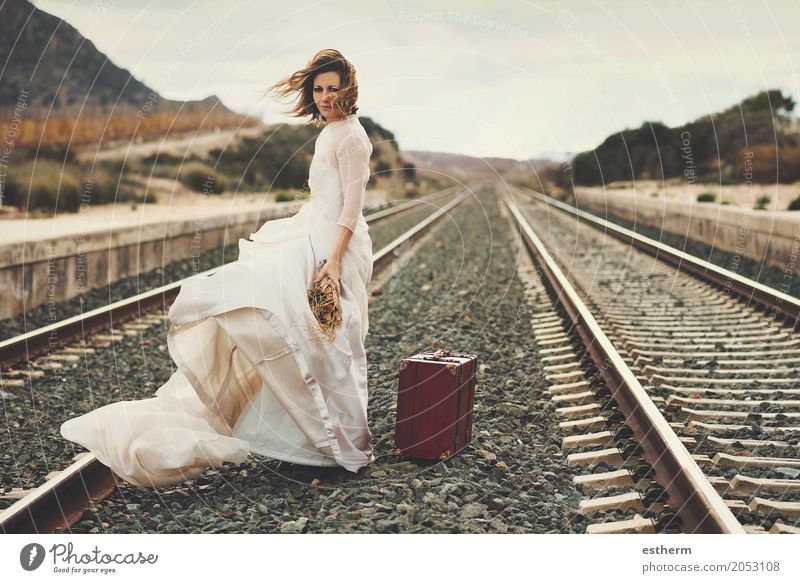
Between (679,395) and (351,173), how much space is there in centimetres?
221

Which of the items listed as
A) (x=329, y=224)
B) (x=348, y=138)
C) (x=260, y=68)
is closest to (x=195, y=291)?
(x=329, y=224)

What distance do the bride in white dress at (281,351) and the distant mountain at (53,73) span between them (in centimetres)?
2077

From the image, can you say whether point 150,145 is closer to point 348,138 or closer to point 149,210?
point 149,210

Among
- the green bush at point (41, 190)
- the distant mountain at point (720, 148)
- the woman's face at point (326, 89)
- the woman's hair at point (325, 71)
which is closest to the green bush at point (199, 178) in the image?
the green bush at point (41, 190)

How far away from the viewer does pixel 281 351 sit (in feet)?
11.3

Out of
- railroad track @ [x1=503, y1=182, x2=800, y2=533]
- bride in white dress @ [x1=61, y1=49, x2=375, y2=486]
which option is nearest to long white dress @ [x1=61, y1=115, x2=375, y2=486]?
bride in white dress @ [x1=61, y1=49, x2=375, y2=486]

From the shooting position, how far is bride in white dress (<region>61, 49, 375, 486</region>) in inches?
135

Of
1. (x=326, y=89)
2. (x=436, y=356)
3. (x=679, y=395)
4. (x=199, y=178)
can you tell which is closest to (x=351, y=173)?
(x=326, y=89)

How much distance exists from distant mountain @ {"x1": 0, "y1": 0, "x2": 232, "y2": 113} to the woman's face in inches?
817

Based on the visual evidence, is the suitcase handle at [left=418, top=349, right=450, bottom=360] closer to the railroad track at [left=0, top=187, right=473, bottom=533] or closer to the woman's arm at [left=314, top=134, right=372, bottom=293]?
the woman's arm at [left=314, top=134, right=372, bottom=293]

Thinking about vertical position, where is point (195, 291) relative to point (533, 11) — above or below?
below

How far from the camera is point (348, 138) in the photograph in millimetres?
3498
